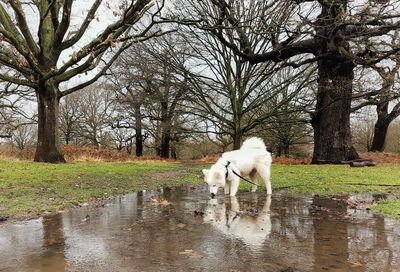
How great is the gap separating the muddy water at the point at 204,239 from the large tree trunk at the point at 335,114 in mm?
11098

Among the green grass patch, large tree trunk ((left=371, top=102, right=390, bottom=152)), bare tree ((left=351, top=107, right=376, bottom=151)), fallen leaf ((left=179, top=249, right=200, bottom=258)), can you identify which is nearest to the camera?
fallen leaf ((left=179, top=249, right=200, bottom=258))

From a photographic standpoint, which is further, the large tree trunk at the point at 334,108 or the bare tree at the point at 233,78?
the bare tree at the point at 233,78

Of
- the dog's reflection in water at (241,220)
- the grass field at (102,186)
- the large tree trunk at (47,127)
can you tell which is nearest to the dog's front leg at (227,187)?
the dog's reflection in water at (241,220)

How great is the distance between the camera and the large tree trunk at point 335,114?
18.0 m

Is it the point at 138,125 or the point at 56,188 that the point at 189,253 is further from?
the point at 138,125

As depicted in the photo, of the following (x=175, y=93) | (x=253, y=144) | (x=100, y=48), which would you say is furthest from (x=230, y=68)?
(x=253, y=144)

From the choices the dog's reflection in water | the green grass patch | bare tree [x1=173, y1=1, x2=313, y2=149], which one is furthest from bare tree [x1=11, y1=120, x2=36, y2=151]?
the dog's reflection in water

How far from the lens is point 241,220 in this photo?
6191 millimetres

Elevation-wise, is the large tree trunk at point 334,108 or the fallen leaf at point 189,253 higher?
the large tree trunk at point 334,108

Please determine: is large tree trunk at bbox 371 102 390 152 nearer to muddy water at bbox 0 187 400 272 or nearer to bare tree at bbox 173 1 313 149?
bare tree at bbox 173 1 313 149

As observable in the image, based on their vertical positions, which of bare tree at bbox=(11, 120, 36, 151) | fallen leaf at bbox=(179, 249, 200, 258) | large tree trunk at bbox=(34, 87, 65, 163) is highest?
bare tree at bbox=(11, 120, 36, 151)

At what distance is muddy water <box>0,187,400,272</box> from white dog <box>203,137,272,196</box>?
4.02ft

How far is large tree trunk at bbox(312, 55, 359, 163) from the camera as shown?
18000mm

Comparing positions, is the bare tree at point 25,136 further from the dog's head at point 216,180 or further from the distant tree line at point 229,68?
the dog's head at point 216,180
